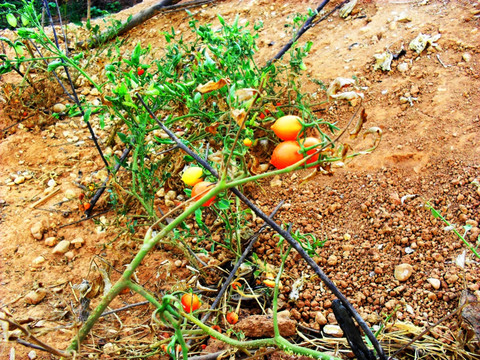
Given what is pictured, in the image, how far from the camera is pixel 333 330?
1.41 metres

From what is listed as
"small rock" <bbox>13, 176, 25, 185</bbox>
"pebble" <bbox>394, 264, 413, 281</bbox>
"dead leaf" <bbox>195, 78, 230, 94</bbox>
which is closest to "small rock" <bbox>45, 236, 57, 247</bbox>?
"small rock" <bbox>13, 176, 25, 185</bbox>

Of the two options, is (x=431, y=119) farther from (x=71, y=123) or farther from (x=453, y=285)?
(x=71, y=123)

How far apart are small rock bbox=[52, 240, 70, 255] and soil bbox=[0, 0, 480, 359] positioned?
0.09ft

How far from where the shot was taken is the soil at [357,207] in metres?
1.47

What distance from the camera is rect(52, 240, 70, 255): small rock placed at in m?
1.98

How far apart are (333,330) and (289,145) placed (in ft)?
2.60

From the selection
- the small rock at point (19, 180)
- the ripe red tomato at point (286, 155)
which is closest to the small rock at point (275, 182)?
the ripe red tomato at point (286, 155)

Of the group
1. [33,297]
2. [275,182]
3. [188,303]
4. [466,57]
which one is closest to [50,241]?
[33,297]

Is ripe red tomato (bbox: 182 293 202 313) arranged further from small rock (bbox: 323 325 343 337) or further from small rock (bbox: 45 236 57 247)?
small rock (bbox: 45 236 57 247)

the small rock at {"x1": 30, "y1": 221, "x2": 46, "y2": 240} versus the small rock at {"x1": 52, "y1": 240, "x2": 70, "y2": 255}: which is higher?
the small rock at {"x1": 30, "y1": 221, "x2": 46, "y2": 240}

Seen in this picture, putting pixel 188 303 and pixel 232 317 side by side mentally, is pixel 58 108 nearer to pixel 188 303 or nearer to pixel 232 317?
pixel 188 303

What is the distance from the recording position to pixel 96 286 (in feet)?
3.85

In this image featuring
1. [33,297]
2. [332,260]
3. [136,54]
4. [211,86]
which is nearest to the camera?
[211,86]

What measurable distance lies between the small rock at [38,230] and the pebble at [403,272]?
1.86 metres
